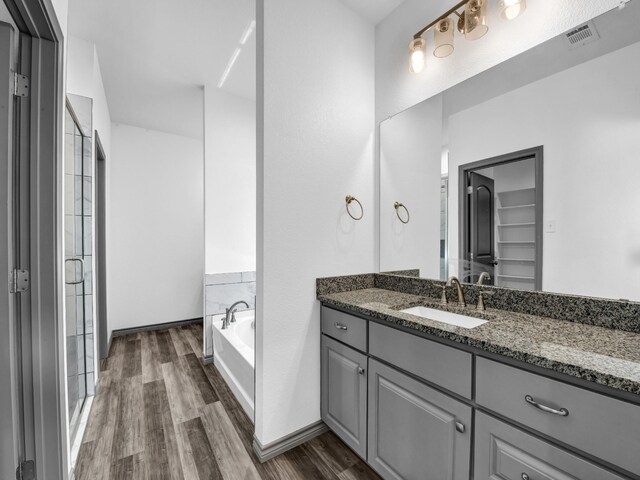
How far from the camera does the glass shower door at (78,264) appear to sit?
170cm

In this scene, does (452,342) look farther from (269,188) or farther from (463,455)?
(269,188)

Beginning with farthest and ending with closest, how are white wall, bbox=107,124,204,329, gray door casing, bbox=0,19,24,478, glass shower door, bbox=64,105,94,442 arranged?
white wall, bbox=107,124,204,329 → glass shower door, bbox=64,105,94,442 → gray door casing, bbox=0,19,24,478

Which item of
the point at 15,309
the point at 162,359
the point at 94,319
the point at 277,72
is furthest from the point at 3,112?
the point at 162,359

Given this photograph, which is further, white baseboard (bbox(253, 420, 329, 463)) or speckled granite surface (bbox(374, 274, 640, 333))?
white baseboard (bbox(253, 420, 329, 463))

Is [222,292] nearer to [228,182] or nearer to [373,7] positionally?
[228,182]

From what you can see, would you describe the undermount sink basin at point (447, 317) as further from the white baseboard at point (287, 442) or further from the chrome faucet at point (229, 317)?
the chrome faucet at point (229, 317)

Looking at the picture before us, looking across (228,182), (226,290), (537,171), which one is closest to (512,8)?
(537,171)

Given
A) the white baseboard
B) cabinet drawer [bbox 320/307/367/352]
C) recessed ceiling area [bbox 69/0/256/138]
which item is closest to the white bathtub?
the white baseboard

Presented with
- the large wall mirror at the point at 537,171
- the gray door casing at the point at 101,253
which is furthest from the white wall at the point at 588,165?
the gray door casing at the point at 101,253

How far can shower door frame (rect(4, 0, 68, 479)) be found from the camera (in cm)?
111

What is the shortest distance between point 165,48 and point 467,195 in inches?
101

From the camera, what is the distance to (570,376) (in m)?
0.80

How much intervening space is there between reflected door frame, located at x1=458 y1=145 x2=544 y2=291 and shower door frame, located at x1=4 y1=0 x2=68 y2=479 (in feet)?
6.38

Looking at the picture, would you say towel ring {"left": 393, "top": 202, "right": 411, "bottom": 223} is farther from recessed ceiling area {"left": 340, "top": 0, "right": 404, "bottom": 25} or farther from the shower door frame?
the shower door frame
